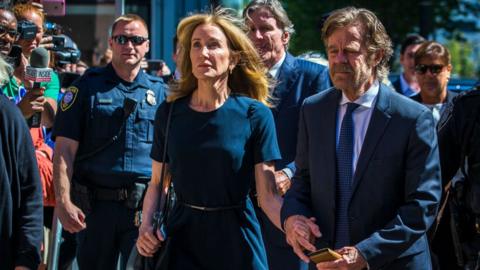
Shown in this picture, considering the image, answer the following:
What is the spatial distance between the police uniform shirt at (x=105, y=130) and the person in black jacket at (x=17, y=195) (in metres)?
2.35

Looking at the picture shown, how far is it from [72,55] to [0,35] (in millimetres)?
1868

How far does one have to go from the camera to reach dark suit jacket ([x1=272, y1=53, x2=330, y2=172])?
6891mm

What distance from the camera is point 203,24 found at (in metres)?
5.62

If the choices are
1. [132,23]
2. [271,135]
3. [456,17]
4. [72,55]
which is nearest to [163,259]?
[271,135]

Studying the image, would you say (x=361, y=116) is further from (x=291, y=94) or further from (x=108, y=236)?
(x=108, y=236)

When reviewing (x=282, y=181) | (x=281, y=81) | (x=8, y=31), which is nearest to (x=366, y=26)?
(x=282, y=181)

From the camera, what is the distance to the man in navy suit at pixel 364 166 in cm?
466

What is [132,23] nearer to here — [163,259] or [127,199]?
[127,199]

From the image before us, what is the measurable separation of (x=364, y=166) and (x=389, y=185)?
141 millimetres

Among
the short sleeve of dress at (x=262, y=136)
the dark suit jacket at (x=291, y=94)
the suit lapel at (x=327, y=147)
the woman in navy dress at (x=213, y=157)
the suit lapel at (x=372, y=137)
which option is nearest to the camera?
the suit lapel at (x=372, y=137)

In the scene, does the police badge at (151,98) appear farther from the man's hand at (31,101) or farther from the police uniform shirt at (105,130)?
the man's hand at (31,101)

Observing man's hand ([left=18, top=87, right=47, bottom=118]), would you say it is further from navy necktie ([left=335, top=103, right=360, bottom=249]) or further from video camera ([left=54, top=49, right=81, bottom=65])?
navy necktie ([left=335, top=103, right=360, bottom=249])

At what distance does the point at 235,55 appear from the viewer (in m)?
5.68

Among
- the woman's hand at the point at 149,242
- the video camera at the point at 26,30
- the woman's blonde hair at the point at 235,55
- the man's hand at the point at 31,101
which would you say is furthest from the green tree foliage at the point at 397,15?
the woman's hand at the point at 149,242
